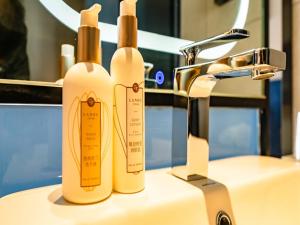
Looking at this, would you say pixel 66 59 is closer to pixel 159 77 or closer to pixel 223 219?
pixel 159 77

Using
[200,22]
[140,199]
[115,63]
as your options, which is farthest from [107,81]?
[200,22]

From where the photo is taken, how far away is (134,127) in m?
0.29

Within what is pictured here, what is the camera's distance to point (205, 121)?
37 cm

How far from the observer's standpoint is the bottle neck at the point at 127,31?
29 cm

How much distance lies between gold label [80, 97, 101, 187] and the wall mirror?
152 mm

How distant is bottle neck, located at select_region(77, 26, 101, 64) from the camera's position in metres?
0.26

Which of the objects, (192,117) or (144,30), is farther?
(144,30)

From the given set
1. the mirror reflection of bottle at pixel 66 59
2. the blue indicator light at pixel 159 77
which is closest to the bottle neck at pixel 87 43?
the mirror reflection of bottle at pixel 66 59

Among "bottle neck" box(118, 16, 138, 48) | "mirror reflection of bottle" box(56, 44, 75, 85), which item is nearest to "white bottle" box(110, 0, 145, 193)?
"bottle neck" box(118, 16, 138, 48)

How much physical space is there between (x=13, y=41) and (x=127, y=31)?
0.58 ft

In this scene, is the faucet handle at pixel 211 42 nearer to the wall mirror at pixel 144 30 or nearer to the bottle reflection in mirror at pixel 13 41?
the wall mirror at pixel 144 30

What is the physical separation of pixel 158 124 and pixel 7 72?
10.0 inches

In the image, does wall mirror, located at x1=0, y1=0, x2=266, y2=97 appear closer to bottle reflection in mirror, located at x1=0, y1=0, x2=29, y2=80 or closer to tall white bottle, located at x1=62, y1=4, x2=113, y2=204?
bottle reflection in mirror, located at x1=0, y1=0, x2=29, y2=80

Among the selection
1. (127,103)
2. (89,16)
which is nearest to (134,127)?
(127,103)
